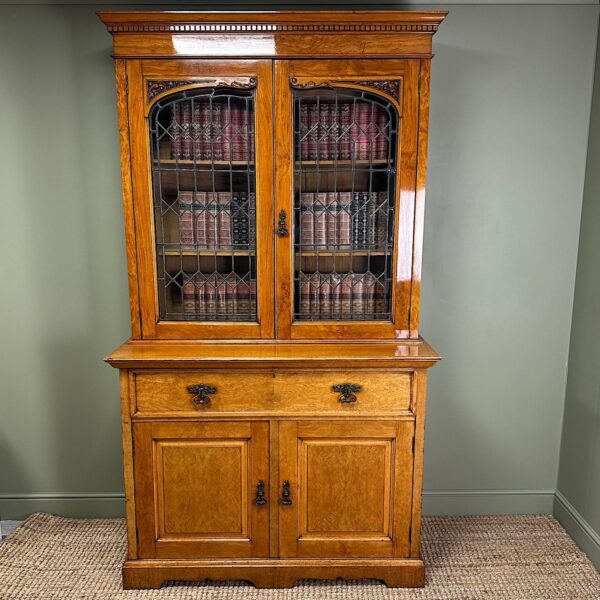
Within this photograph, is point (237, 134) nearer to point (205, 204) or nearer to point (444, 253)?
point (205, 204)

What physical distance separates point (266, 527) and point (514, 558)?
43.0 inches

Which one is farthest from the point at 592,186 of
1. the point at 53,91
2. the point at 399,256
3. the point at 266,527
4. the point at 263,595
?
the point at 53,91

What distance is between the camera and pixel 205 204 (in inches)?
79.5

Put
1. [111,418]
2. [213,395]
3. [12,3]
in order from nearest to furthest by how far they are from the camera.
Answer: [213,395] < [12,3] < [111,418]

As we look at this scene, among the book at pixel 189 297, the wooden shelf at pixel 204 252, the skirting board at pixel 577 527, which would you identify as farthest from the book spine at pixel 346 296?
the skirting board at pixel 577 527

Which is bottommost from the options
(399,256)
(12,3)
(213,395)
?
(213,395)

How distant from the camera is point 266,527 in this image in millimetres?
2010

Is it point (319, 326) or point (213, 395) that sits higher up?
point (319, 326)

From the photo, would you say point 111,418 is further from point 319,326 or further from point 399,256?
point 399,256

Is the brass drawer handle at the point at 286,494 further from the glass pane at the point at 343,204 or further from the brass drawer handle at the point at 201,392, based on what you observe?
the glass pane at the point at 343,204

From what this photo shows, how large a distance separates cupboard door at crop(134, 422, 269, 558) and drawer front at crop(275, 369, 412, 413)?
0.17 metres

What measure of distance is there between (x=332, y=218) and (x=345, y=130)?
33 centimetres

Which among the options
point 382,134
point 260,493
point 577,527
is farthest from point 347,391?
point 577,527

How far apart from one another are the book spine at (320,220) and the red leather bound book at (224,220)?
0.33 metres
